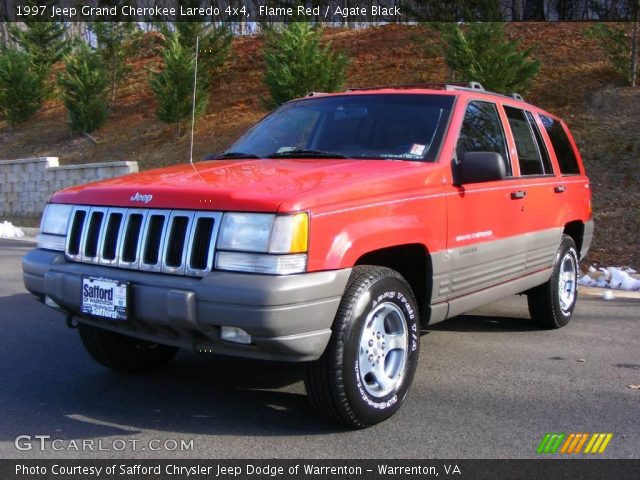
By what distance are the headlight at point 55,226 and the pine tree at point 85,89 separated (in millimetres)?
18588

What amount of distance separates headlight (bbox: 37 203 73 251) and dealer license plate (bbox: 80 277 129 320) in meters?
0.52

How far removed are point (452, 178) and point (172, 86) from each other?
15.8 meters

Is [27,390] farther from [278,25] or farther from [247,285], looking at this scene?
[278,25]

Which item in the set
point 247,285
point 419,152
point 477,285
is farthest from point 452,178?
point 247,285

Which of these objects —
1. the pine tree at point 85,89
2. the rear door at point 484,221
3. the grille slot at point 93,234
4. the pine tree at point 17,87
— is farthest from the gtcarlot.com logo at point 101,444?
the pine tree at point 17,87

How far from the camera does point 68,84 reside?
A: 21.3 metres

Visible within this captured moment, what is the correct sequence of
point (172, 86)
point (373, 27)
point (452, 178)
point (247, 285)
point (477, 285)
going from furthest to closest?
1. point (373, 27)
2. point (172, 86)
3. point (477, 285)
4. point (452, 178)
5. point (247, 285)

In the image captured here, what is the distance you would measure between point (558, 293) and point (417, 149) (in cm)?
236

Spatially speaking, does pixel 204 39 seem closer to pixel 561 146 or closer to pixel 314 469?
pixel 561 146

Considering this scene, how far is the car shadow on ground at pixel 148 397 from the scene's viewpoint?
147 inches

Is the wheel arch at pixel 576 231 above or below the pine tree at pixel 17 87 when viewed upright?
below

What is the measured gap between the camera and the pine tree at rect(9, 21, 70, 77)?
26.0m

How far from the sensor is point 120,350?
458 centimetres

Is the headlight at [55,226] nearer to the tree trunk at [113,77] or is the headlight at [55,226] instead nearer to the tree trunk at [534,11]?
the tree trunk at [534,11]
